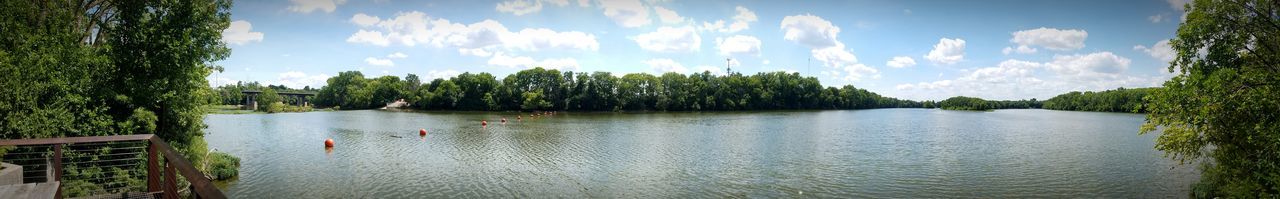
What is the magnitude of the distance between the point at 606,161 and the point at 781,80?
114030mm

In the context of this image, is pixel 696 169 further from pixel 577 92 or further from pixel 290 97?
pixel 290 97

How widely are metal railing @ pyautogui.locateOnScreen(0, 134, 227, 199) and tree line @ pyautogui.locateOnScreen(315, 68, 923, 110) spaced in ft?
284

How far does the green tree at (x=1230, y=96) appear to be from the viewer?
11.2 metres

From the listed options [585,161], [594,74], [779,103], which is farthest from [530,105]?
[585,161]

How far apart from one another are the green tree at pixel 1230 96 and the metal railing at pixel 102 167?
15671mm

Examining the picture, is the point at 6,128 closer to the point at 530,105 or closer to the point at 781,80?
the point at 530,105

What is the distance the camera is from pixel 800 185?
18.4m

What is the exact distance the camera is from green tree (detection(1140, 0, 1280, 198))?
1123cm

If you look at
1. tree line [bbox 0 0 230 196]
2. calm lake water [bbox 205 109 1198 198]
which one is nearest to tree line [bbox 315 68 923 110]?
calm lake water [bbox 205 109 1198 198]

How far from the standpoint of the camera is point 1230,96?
11711mm

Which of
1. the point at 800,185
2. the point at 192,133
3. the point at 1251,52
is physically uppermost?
the point at 1251,52

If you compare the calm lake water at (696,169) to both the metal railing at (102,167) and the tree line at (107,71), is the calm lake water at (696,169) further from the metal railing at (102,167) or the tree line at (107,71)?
the metal railing at (102,167)

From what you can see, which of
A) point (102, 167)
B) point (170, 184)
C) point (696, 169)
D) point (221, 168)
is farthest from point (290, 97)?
point (170, 184)

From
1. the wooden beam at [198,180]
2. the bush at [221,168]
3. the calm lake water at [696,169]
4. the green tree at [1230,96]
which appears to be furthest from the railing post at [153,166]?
the green tree at [1230,96]
